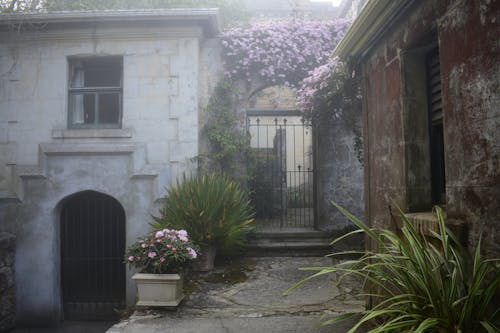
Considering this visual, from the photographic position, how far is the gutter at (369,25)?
3873mm

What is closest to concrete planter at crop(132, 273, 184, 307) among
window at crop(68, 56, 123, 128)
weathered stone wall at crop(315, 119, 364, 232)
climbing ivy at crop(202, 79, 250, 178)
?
climbing ivy at crop(202, 79, 250, 178)

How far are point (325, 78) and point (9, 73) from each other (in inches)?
237

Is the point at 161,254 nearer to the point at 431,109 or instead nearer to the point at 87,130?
the point at 431,109

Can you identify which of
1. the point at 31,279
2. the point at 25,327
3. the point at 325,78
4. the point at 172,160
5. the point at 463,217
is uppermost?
the point at 325,78

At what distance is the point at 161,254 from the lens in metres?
5.39

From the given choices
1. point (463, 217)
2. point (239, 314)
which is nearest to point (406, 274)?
point (463, 217)

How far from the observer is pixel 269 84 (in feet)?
29.9

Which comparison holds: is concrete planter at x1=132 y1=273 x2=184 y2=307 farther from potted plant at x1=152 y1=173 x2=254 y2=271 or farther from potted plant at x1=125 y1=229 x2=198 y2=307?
potted plant at x1=152 y1=173 x2=254 y2=271

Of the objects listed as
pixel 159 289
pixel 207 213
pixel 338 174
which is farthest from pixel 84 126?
pixel 338 174

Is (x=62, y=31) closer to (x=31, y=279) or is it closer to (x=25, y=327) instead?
(x=31, y=279)

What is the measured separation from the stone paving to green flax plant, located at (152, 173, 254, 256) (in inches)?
23.1

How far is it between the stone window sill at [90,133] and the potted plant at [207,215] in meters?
1.78

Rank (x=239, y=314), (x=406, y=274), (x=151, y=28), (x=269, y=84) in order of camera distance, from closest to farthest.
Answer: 1. (x=406, y=274)
2. (x=239, y=314)
3. (x=151, y=28)
4. (x=269, y=84)

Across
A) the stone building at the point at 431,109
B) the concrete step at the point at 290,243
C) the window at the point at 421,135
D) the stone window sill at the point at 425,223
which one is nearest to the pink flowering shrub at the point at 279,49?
the concrete step at the point at 290,243
